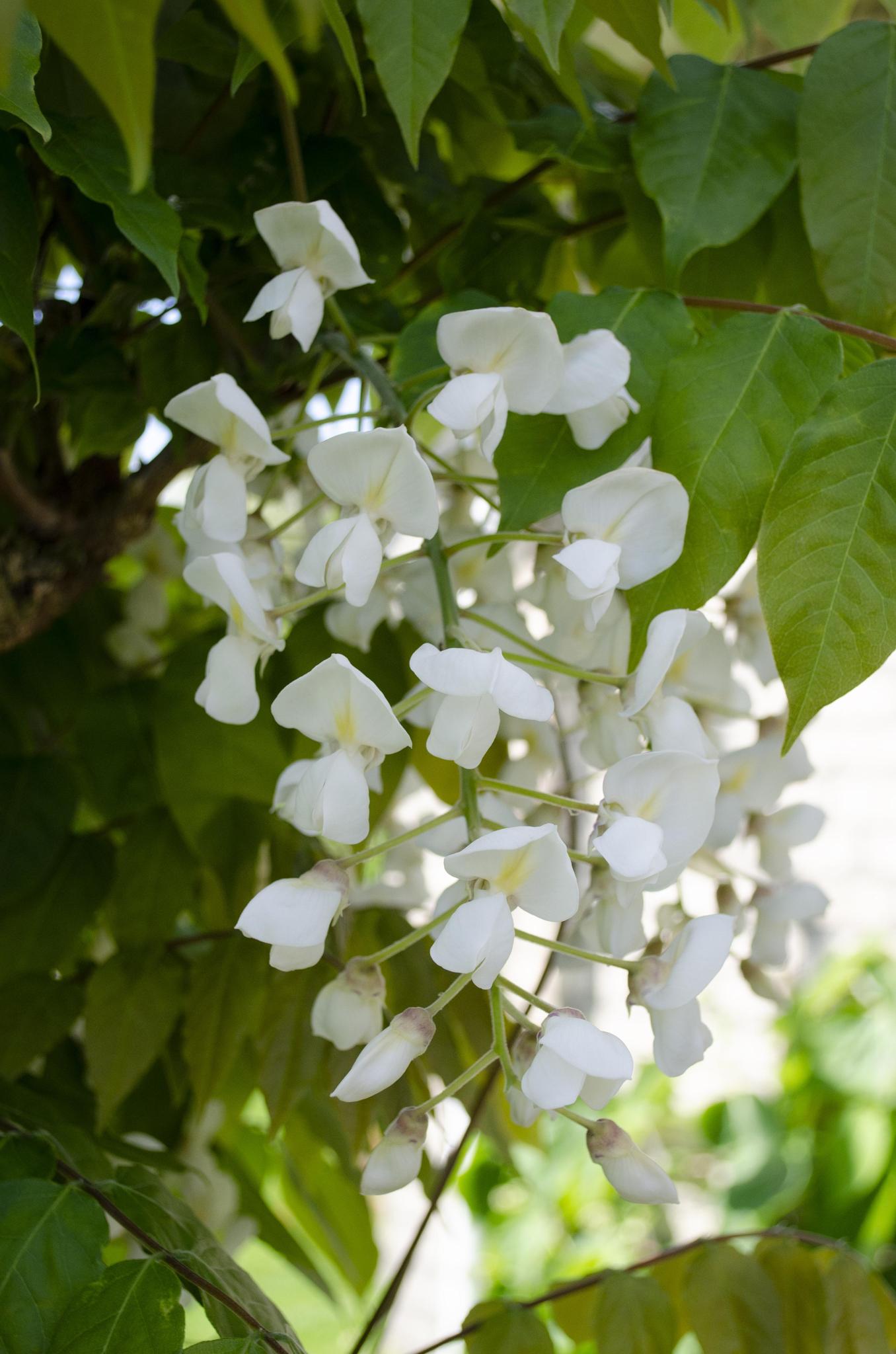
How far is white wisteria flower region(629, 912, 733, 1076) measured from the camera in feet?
0.99

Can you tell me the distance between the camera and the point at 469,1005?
20.0 inches

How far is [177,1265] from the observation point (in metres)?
0.37

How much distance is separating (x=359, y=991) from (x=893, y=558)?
0.20 m

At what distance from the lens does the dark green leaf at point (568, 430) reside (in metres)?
0.37

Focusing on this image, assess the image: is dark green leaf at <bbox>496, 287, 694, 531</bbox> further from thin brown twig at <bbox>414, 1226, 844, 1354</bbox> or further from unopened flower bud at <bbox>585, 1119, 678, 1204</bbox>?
thin brown twig at <bbox>414, 1226, 844, 1354</bbox>

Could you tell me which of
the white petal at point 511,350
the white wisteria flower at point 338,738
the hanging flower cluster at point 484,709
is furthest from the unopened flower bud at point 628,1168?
the white petal at point 511,350

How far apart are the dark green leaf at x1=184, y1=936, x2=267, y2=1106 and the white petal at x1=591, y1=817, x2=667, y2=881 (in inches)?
11.4

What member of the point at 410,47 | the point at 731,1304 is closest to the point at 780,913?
the point at 731,1304

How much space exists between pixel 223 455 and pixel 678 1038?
220 mm

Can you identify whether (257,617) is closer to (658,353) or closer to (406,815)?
(658,353)

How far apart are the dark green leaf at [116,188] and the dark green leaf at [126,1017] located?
32 cm

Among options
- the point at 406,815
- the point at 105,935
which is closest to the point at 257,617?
the point at 105,935

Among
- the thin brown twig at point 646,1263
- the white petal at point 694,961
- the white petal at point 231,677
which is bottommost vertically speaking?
the thin brown twig at point 646,1263

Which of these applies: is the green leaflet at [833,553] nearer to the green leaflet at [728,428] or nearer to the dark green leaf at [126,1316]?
the green leaflet at [728,428]
